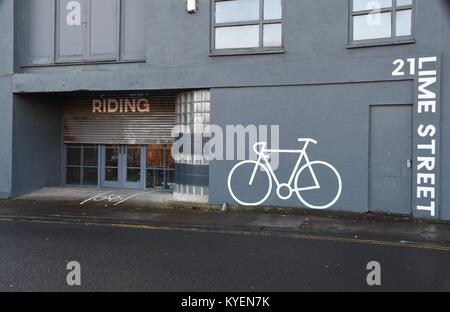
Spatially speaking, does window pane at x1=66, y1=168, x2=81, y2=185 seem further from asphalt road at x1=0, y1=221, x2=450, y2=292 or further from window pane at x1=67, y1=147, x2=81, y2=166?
asphalt road at x1=0, y1=221, x2=450, y2=292

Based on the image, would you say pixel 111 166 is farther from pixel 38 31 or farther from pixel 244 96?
pixel 244 96

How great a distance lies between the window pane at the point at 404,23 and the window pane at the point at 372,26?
7.6 inches

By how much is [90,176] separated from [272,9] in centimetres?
789

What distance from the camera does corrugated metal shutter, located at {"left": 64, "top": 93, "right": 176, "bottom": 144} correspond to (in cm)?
1427

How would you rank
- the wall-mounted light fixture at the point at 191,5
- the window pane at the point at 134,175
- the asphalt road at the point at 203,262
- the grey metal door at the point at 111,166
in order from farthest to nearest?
the grey metal door at the point at 111,166
the window pane at the point at 134,175
the wall-mounted light fixture at the point at 191,5
the asphalt road at the point at 203,262

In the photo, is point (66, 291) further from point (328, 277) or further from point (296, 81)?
point (296, 81)

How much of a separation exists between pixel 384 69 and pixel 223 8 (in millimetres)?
4282

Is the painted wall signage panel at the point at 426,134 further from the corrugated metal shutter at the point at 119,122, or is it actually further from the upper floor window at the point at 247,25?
the corrugated metal shutter at the point at 119,122

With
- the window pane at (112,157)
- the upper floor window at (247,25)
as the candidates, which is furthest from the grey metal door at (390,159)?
the window pane at (112,157)

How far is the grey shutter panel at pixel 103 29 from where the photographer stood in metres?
13.4

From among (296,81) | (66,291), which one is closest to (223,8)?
(296,81)

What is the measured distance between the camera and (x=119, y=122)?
48.6 ft

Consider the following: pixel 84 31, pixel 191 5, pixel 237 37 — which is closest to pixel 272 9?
pixel 237 37

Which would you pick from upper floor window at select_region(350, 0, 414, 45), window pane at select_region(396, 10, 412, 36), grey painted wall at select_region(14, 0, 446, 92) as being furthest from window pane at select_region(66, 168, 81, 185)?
window pane at select_region(396, 10, 412, 36)
